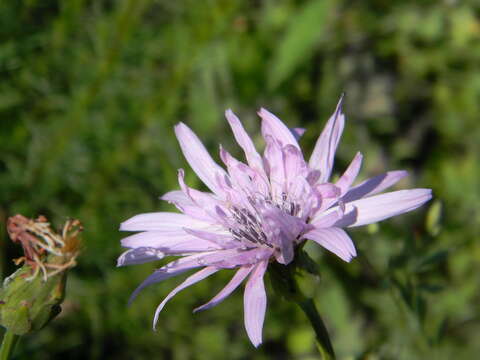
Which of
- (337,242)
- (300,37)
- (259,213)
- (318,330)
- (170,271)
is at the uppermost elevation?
(300,37)

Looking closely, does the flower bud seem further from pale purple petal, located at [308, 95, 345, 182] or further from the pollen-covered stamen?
pale purple petal, located at [308, 95, 345, 182]

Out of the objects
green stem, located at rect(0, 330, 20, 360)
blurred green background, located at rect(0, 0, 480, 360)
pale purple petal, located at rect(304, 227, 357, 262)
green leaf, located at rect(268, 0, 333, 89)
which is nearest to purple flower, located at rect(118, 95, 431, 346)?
pale purple petal, located at rect(304, 227, 357, 262)

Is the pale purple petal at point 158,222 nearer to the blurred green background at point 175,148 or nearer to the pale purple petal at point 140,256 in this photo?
the pale purple petal at point 140,256

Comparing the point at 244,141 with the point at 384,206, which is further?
the point at 244,141

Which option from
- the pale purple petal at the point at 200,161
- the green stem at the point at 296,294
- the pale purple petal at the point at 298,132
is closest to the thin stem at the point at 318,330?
the green stem at the point at 296,294

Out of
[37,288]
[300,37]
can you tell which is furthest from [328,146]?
[300,37]

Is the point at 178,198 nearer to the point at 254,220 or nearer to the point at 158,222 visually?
the point at 158,222

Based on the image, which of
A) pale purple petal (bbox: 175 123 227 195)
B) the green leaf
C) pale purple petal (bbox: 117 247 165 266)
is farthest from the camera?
the green leaf
